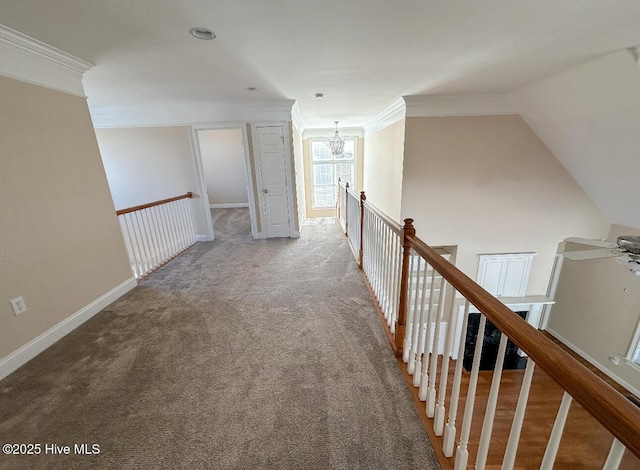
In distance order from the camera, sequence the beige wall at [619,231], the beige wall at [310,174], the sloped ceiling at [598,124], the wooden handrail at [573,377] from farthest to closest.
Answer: the beige wall at [310,174] → the beige wall at [619,231] → the sloped ceiling at [598,124] → the wooden handrail at [573,377]

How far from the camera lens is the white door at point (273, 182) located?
4.43 meters

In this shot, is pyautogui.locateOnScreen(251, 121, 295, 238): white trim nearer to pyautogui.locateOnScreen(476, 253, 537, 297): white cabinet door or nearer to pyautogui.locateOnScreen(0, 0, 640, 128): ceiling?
pyautogui.locateOnScreen(0, 0, 640, 128): ceiling

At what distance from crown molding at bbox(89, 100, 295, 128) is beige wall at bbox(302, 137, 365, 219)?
345 centimetres

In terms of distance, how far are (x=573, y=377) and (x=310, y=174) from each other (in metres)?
7.89

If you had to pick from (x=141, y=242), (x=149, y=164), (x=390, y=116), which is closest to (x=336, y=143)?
(x=390, y=116)

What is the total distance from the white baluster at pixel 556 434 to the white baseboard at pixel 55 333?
298cm

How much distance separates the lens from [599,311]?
174 inches

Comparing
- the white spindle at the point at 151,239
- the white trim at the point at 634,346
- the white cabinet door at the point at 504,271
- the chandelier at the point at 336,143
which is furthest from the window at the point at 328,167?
the white trim at the point at 634,346

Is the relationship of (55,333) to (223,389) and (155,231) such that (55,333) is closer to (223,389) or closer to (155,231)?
(223,389)

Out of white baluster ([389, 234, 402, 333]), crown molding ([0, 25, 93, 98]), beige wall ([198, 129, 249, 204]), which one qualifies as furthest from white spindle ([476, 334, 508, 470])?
beige wall ([198, 129, 249, 204])

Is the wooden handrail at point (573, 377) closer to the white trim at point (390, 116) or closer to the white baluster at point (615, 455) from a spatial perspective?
the white baluster at point (615, 455)

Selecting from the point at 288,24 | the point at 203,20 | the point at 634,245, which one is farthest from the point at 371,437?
the point at 203,20

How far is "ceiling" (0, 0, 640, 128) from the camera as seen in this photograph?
1639mm

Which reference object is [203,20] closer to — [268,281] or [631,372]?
[268,281]
